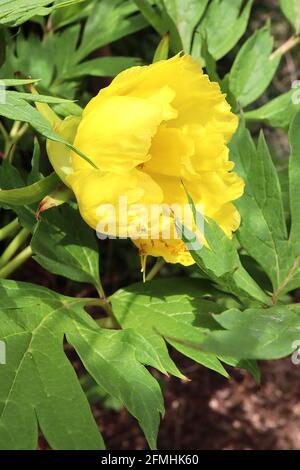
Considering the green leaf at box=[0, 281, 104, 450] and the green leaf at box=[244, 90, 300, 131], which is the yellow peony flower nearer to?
the green leaf at box=[0, 281, 104, 450]

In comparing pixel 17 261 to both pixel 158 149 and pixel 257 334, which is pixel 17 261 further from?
pixel 257 334

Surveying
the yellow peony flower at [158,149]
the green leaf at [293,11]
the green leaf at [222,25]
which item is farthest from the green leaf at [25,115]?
the green leaf at [293,11]

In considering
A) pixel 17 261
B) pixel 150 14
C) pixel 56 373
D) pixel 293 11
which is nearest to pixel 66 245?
pixel 17 261

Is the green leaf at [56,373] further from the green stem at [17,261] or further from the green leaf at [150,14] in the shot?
the green leaf at [150,14]

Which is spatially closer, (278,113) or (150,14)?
(150,14)

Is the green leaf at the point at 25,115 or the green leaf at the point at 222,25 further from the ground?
the green leaf at the point at 25,115

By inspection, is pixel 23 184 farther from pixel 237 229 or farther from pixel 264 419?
pixel 264 419
